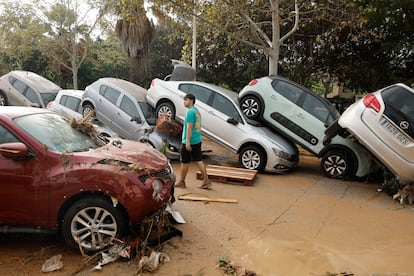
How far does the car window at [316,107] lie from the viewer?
8594 millimetres

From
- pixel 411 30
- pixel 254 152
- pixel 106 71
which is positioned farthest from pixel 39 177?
pixel 106 71

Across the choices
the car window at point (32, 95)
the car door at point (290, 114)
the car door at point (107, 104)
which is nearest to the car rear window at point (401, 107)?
the car door at point (290, 114)

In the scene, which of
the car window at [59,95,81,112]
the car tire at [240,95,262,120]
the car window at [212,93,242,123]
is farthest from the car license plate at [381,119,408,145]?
the car window at [59,95,81,112]

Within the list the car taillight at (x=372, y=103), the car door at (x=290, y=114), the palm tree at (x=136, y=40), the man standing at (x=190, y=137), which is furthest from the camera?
the palm tree at (x=136, y=40)

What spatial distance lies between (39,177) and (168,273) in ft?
5.68

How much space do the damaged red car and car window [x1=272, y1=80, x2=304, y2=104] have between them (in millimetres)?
5670

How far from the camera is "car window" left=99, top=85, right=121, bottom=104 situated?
31.1 ft

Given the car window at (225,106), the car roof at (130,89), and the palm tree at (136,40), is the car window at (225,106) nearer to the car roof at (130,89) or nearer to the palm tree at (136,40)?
the car roof at (130,89)

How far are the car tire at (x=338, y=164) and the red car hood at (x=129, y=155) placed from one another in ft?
16.4

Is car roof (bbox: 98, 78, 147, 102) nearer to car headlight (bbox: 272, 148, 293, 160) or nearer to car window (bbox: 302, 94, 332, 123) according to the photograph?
car headlight (bbox: 272, 148, 293, 160)

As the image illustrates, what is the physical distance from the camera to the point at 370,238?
4.83 metres

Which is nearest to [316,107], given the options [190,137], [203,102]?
[203,102]

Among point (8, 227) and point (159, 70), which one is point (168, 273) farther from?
point (159, 70)

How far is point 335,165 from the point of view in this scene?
828 centimetres
